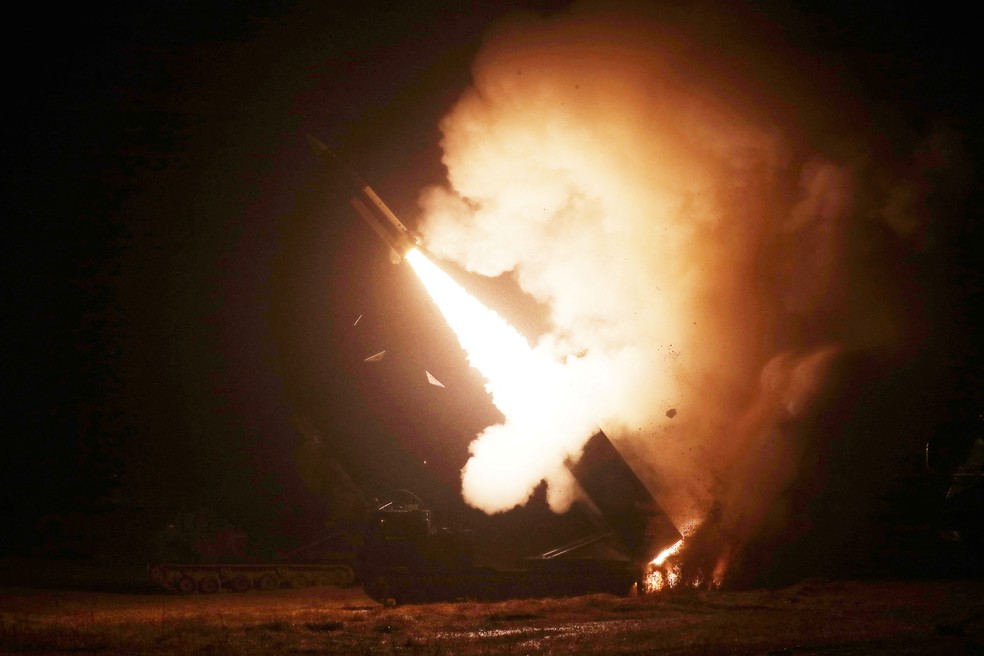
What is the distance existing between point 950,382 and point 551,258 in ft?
32.2

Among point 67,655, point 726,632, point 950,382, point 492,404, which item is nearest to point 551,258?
→ point 492,404

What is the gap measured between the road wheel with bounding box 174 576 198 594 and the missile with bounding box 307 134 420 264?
8.46 meters

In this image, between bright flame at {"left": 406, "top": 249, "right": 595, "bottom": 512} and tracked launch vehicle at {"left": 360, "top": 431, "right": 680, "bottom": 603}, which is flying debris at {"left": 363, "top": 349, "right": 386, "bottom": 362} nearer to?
bright flame at {"left": 406, "top": 249, "right": 595, "bottom": 512}

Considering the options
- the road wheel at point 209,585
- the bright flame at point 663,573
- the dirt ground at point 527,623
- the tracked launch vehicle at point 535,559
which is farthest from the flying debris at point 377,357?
the bright flame at point 663,573

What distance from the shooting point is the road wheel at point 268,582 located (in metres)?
20.2

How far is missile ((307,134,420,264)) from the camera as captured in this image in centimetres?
1819

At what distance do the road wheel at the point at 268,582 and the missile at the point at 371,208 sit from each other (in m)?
7.77

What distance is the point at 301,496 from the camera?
25578 millimetres

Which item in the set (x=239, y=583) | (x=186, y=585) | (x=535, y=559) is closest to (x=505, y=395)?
(x=535, y=559)

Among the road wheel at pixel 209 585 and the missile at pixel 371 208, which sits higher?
the missile at pixel 371 208

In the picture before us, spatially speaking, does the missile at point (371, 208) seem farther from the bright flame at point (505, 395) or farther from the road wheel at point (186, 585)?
the road wheel at point (186, 585)

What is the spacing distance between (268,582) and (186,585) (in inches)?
69.4

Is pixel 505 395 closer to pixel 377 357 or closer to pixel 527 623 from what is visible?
pixel 527 623

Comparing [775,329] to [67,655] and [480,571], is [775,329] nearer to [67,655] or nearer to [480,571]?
[480,571]
